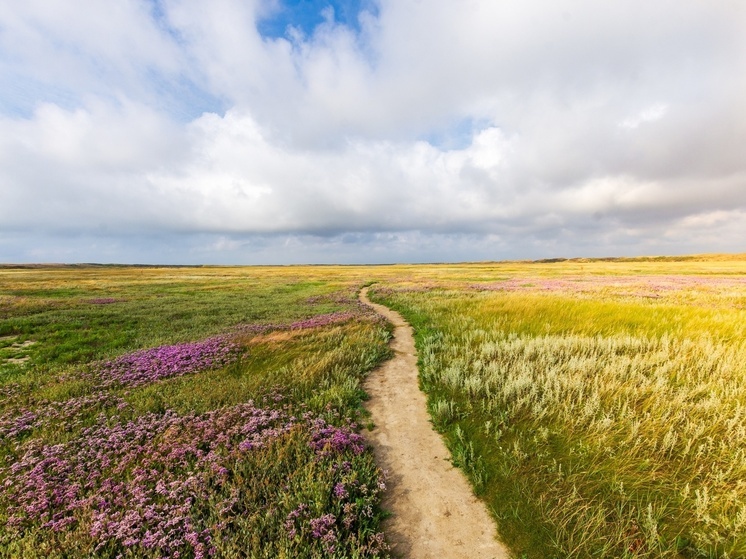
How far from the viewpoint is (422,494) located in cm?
534

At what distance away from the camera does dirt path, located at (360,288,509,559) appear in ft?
14.5

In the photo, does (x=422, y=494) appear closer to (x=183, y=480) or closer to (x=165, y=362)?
(x=183, y=480)

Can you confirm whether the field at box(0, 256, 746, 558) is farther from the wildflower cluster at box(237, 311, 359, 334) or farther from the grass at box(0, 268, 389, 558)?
the wildflower cluster at box(237, 311, 359, 334)

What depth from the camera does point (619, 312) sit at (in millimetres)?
15781

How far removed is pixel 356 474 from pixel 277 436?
6.61 feet

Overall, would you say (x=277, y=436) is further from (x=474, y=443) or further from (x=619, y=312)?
(x=619, y=312)

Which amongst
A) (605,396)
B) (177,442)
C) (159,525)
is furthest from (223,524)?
(605,396)

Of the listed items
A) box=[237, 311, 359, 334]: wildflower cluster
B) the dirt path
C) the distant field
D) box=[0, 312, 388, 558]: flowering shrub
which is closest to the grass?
box=[0, 312, 388, 558]: flowering shrub

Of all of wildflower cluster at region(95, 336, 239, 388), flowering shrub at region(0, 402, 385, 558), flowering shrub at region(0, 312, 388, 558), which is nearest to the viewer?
flowering shrub at region(0, 312, 388, 558)

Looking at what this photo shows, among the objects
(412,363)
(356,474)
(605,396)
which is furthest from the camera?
(412,363)

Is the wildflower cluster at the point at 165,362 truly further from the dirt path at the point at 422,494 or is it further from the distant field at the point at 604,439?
the distant field at the point at 604,439

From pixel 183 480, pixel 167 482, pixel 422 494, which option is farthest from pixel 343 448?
pixel 167 482

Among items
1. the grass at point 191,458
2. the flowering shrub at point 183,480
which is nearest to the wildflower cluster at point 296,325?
the grass at point 191,458

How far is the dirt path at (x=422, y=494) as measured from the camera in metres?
4.42
